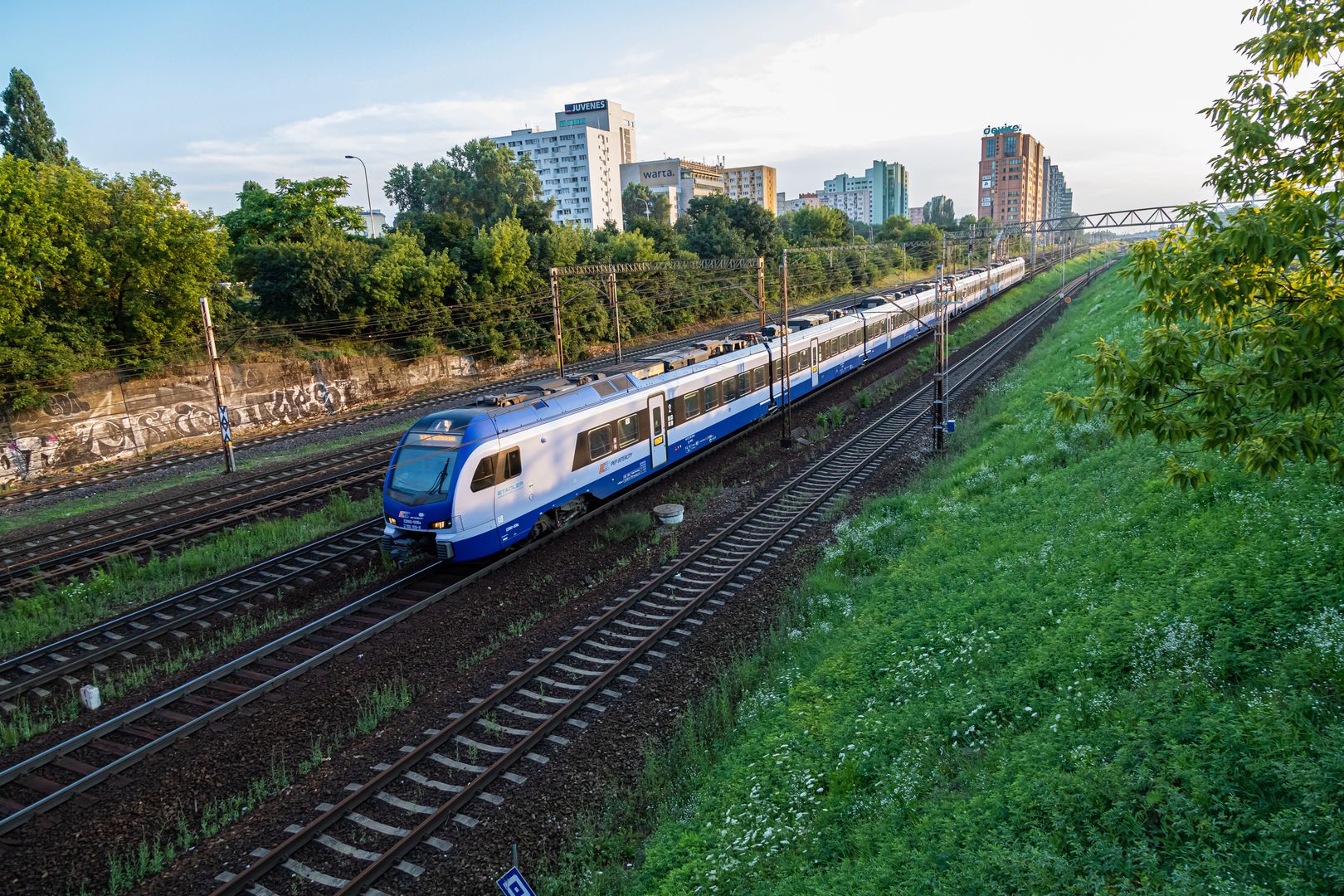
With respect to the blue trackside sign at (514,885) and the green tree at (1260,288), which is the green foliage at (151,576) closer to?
the blue trackside sign at (514,885)

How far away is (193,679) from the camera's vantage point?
1068 cm

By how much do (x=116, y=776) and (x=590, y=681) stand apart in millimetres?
5624

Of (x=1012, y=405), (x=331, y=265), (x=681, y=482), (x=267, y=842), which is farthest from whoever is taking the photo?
(x=331, y=265)

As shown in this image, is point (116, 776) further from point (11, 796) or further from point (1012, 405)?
point (1012, 405)

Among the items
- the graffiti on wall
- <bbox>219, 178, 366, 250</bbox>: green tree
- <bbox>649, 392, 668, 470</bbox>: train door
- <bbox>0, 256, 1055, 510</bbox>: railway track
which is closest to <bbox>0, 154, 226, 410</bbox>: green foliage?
the graffiti on wall

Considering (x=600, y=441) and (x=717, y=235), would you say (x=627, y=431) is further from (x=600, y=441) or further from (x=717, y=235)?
(x=717, y=235)

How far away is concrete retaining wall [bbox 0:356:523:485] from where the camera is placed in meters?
24.7

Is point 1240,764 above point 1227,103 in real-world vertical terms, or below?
below

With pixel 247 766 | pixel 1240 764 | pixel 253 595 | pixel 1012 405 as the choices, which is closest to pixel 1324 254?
pixel 1240 764

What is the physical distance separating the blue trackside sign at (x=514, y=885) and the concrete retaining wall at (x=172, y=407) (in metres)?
27.2

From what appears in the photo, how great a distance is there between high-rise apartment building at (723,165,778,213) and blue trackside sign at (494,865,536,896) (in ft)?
565

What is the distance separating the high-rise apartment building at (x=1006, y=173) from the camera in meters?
178

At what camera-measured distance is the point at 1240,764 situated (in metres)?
5.32

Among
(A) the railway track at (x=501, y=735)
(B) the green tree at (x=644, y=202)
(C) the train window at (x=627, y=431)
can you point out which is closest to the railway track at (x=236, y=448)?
(C) the train window at (x=627, y=431)
